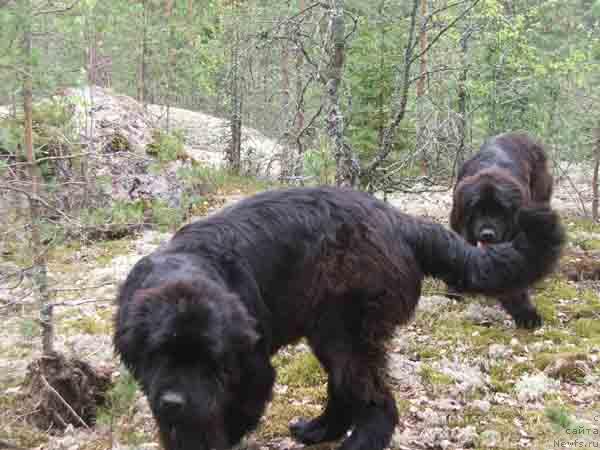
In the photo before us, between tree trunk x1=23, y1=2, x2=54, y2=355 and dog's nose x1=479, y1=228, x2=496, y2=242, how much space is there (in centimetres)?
483

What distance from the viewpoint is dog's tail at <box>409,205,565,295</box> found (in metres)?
3.87

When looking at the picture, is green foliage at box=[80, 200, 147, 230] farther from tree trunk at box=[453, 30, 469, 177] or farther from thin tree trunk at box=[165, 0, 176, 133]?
thin tree trunk at box=[165, 0, 176, 133]

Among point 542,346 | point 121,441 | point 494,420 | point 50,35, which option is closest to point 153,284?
point 121,441

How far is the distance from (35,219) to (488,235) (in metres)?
4.94

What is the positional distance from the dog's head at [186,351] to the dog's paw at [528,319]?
463cm

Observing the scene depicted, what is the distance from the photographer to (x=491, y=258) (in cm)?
402

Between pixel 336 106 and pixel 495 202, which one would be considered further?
pixel 336 106

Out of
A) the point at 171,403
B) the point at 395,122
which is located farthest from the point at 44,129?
the point at 395,122

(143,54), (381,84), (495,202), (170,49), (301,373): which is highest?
(381,84)

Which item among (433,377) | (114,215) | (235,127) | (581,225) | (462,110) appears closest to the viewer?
(114,215)

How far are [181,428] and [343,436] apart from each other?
1789 millimetres

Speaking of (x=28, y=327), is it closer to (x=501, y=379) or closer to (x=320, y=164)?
(x=320, y=164)

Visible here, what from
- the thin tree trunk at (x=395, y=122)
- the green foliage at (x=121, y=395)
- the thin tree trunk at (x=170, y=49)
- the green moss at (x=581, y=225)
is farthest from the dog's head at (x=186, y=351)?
the thin tree trunk at (x=170, y=49)

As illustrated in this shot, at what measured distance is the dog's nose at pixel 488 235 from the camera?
23.0 feet
